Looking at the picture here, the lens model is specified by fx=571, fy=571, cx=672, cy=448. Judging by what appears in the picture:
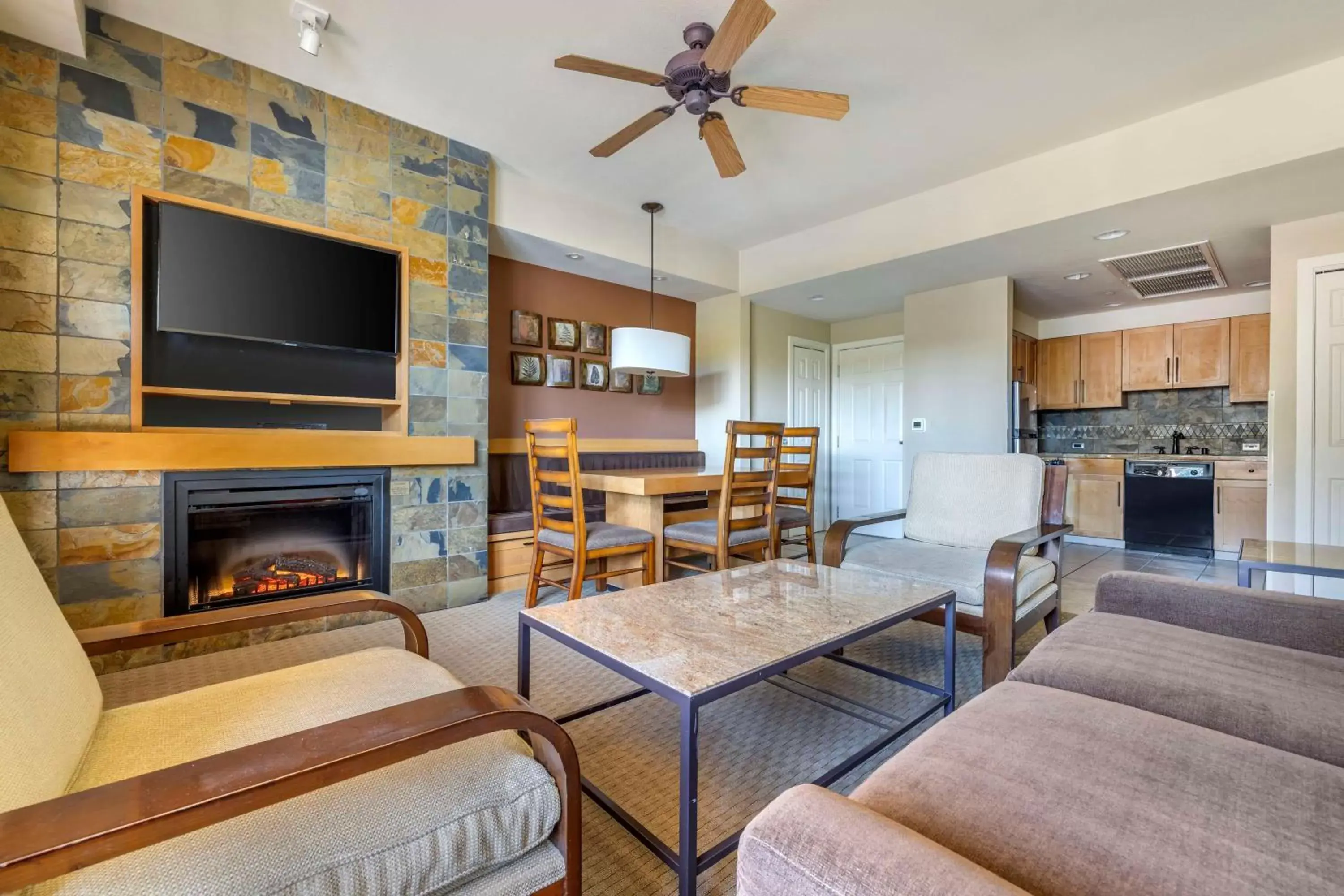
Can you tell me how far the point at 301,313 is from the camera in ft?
9.39

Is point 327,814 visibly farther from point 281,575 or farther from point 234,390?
point 234,390

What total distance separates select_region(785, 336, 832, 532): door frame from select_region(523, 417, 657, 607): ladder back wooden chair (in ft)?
10.5

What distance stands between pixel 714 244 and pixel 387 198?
8.82ft

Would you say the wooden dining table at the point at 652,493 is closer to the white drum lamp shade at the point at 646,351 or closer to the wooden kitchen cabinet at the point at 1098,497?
the white drum lamp shade at the point at 646,351

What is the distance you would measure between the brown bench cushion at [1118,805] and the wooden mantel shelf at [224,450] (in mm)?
2794

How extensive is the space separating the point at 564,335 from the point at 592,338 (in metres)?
0.27

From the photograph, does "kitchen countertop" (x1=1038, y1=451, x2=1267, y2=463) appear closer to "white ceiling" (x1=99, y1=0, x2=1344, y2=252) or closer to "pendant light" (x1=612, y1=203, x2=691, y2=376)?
"white ceiling" (x1=99, y1=0, x2=1344, y2=252)

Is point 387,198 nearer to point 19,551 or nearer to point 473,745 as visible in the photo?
point 19,551

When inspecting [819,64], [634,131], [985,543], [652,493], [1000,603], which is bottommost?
[1000,603]

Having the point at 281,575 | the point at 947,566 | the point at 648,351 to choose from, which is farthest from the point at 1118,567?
the point at 281,575

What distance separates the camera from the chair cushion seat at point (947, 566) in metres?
2.07

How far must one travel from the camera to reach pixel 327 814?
77cm

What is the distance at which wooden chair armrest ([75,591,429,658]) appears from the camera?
116 cm

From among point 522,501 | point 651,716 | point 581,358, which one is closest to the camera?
point 651,716
